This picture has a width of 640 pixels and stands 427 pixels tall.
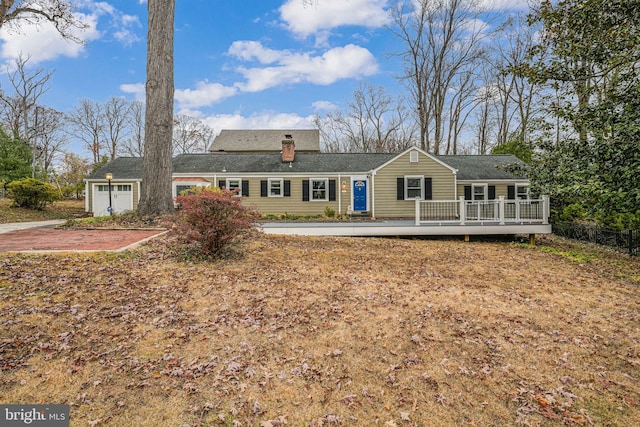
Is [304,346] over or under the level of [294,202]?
under

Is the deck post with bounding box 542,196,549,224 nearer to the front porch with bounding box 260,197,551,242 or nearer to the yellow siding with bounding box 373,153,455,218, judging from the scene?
the front porch with bounding box 260,197,551,242

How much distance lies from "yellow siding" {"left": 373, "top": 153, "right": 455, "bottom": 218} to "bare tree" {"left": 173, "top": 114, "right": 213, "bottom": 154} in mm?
30679

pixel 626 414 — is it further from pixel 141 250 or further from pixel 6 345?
pixel 141 250

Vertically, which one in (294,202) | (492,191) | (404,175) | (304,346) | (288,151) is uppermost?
(288,151)

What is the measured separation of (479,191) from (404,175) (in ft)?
15.6

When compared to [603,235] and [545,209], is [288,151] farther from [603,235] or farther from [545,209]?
[603,235]

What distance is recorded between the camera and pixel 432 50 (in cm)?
2289

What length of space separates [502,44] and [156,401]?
2766 centimetres

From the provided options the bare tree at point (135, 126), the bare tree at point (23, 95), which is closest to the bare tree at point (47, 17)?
the bare tree at point (23, 95)

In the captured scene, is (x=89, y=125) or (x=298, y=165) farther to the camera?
(x=89, y=125)

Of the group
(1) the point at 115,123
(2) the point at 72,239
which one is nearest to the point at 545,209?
(2) the point at 72,239

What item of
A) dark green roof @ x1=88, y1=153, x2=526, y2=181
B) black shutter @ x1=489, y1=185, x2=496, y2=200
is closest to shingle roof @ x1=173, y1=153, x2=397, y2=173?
dark green roof @ x1=88, y1=153, x2=526, y2=181

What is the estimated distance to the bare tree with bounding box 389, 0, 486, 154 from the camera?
22000 millimetres

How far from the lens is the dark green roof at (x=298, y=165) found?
18094 mm
